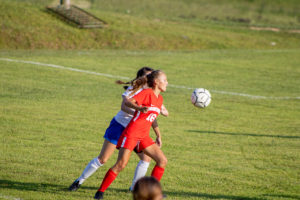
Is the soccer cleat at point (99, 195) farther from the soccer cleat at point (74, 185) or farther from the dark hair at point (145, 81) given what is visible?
the dark hair at point (145, 81)

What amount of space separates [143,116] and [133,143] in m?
0.44

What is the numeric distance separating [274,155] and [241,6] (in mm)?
72023

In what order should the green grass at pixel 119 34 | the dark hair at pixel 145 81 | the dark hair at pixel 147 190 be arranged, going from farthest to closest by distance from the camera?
the green grass at pixel 119 34, the dark hair at pixel 145 81, the dark hair at pixel 147 190

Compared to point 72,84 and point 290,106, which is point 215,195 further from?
point 72,84

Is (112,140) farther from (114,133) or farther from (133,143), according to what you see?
(133,143)

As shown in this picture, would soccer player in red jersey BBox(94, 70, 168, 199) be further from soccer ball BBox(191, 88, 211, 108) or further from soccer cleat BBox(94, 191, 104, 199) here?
soccer ball BBox(191, 88, 211, 108)

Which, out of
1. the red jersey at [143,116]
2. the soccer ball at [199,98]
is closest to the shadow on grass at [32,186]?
the red jersey at [143,116]

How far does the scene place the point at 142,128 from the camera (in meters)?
6.84

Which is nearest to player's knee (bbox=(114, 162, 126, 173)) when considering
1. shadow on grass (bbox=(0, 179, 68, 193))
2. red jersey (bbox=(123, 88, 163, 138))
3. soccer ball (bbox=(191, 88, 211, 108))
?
red jersey (bbox=(123, 88, 163, 138))

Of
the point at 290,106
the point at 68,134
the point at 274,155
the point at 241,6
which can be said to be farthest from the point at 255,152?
the point at 241,6

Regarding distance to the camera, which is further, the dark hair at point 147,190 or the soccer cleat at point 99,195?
the soccer cleat at point 99,195

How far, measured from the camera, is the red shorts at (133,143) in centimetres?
673

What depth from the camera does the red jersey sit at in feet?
22.3

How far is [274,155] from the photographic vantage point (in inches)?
418
